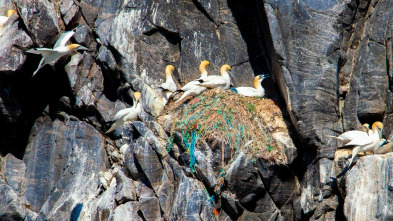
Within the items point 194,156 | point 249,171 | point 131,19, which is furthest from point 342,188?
point 131,19

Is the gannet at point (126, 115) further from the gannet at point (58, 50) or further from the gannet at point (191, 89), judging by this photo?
the gannet at point (58, 50)

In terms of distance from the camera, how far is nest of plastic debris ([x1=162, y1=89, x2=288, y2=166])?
14.7 m

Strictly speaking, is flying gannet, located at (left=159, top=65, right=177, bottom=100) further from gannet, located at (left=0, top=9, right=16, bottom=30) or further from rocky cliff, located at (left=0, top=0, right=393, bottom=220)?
gannet, located at (left=0, top=9, right=16, bottom=30)

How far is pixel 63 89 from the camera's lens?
1719 centimetres

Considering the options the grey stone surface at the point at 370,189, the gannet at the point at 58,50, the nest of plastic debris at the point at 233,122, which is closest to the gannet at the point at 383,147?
the grey stone surface at the point at 370,189

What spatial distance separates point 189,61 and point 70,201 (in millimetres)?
4655

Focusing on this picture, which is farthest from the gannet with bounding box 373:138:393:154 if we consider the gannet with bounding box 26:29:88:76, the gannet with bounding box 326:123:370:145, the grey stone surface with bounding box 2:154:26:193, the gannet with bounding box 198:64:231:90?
the grey stone surface with bounding box 2:154:26:193

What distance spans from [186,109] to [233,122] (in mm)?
1255

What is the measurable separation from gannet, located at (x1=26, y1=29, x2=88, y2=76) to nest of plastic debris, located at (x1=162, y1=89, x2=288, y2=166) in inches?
105

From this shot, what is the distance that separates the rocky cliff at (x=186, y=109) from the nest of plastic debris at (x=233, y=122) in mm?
55

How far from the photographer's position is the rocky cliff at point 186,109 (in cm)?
1418

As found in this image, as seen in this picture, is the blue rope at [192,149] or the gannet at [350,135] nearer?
the gannet at [350,135]

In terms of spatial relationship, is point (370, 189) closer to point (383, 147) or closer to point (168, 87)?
point (383, 147)

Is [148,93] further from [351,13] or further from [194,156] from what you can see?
[351,13]
